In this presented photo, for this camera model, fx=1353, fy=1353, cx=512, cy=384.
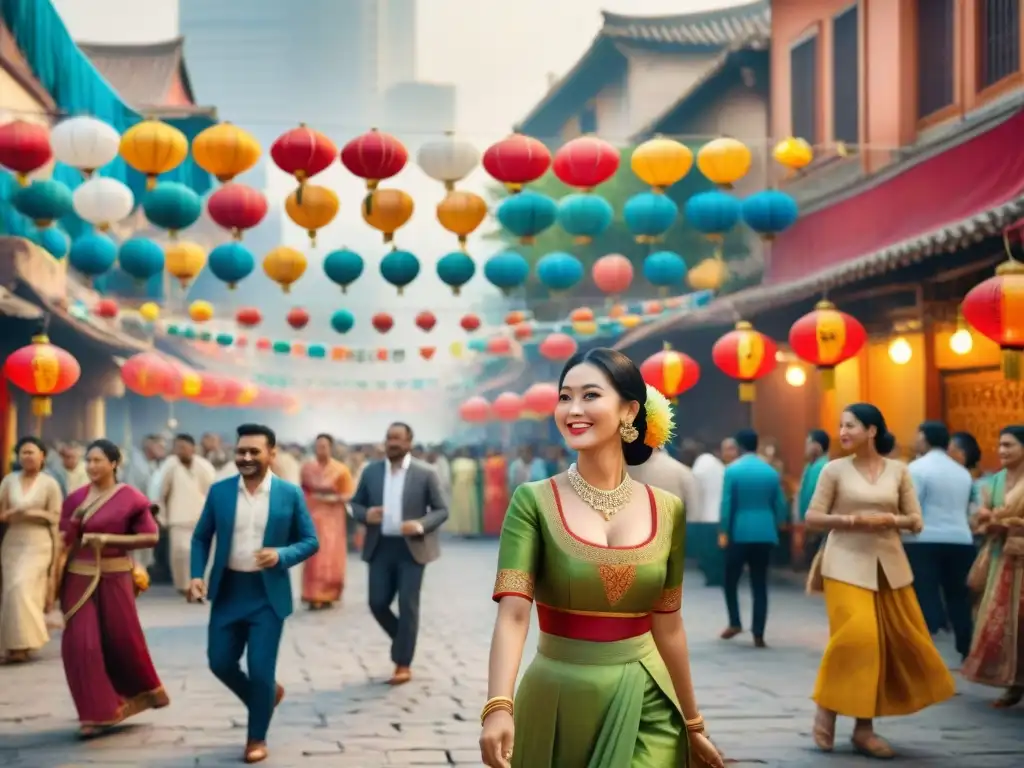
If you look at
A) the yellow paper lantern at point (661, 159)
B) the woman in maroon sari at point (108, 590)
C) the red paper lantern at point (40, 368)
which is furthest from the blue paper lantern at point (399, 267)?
the woman in maroon sari at point (108, 590)

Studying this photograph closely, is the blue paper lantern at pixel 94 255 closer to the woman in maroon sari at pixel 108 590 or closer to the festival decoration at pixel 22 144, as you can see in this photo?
the festival decoration at pixel 22 144

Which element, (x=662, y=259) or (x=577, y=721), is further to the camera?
(x=662, y=259)

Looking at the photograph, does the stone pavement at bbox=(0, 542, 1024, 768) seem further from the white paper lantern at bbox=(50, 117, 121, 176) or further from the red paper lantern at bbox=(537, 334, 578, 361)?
the red paper lantern at bbox=(537, 334, 578, 361)

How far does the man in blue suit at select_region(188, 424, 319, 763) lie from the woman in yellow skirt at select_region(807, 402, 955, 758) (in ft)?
9.37

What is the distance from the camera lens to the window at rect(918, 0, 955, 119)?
1521 cm

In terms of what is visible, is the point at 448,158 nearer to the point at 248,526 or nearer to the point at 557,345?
the point at 248,526

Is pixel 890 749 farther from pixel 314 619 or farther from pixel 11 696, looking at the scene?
pixel 314 619

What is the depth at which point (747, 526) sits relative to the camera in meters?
11.5

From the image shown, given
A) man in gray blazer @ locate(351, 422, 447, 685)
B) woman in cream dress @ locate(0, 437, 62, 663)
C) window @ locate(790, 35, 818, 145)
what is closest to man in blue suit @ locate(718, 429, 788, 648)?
man in gray blazer @ locate(351, 422, 447, 685)

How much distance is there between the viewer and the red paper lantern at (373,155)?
10.5 meters

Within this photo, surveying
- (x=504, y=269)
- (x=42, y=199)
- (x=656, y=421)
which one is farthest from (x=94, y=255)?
(x=656, y=421)

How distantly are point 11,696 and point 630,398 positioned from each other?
20.8 feet

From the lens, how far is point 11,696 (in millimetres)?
8836

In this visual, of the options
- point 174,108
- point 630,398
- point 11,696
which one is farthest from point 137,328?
point 630,398
